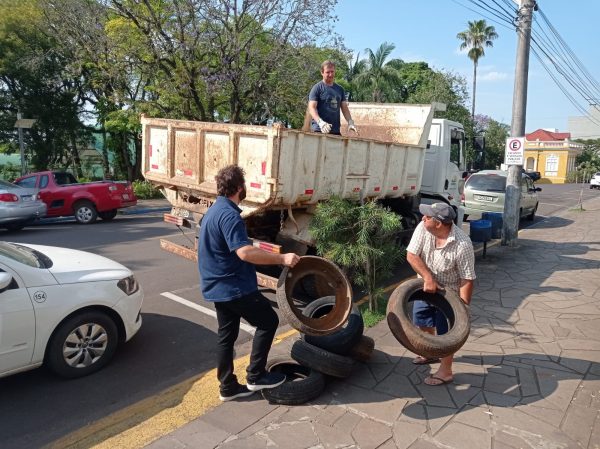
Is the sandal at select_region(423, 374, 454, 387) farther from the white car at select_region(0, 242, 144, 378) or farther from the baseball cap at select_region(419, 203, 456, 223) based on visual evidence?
the white car at select_region(0, 242, 144, 378)

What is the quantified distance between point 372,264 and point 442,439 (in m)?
2.37

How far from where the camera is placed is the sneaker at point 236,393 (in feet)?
11.7

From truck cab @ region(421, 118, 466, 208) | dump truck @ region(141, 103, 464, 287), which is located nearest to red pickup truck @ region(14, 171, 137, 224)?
dump truck @ region(141, 103, 464, 287)

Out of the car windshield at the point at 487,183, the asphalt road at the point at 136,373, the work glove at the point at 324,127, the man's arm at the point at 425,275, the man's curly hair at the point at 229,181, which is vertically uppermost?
the work glove at the point at 324,127

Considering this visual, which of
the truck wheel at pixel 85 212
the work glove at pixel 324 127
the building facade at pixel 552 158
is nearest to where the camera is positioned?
the work glove at pixel 324 127

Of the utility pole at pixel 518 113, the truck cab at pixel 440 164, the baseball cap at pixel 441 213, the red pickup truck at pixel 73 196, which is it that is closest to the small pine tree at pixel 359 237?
the baseball cap at pixel 441 213

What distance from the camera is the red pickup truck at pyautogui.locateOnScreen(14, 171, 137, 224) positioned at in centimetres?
1257

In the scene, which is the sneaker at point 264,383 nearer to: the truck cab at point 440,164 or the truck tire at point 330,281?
the truck tire at point 330,281

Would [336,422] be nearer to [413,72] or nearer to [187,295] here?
[187,295]

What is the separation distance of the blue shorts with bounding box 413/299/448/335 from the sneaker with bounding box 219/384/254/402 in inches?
A: 61.6

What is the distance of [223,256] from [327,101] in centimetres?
427

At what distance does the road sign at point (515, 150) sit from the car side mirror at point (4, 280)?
30.9 feet

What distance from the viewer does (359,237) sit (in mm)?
5062

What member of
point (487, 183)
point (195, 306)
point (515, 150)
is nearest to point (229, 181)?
point (195, 306)
